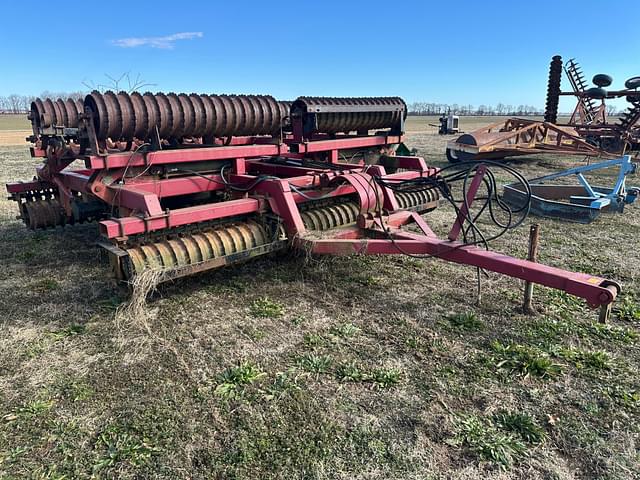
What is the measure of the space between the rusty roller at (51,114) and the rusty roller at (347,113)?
2581 mm

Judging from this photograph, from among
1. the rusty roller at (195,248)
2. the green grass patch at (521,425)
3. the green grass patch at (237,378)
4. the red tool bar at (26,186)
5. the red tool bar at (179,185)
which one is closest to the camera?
the green grass patch at (521,425)

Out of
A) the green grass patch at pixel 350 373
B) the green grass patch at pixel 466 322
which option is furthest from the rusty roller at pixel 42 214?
the green grass patch at pixel 466 322

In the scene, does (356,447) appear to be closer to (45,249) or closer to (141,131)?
(141,131)

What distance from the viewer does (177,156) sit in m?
4.43

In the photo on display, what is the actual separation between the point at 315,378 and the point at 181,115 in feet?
→ 9.60

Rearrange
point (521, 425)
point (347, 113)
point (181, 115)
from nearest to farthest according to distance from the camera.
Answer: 1. point (521, 425)
2. point (181, 115)
3. point (347, 113)

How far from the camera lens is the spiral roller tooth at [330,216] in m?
4.55

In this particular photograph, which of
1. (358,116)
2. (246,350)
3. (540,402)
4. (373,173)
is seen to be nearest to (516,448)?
(540,402)

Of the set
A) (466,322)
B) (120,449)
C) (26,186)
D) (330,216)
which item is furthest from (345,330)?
(26,186)

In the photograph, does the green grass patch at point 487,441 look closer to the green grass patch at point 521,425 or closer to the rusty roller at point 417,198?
the green grass patch at point 521,425

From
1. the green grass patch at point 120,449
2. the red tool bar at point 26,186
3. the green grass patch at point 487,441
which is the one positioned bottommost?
the green grass patch at point 487,441

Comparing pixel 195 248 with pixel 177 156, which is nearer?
pixel 195 248

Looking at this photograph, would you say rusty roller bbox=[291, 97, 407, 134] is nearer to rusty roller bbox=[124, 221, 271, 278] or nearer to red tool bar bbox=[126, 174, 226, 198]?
red tool bar bbox=[126, 174, 226, 198]

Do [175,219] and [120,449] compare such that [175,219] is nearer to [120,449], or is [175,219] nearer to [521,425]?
[120,449]
